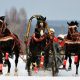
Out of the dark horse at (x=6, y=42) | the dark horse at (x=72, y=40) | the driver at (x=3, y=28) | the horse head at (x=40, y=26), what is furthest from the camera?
the dark horse at (x=72, y=40)

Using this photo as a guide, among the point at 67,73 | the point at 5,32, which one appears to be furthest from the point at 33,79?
the point at 67,73

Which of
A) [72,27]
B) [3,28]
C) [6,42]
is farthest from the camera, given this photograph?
Answer: [72,27]

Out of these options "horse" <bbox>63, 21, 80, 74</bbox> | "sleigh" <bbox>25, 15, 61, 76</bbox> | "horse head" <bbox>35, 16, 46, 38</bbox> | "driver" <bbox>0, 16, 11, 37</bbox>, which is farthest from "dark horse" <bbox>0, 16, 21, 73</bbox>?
"horse" <bbox>63, 21, 80, 74</bbox>

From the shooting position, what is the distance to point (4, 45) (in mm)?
20250

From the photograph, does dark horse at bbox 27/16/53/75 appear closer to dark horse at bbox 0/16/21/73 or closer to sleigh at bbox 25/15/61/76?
sleigh at bbox 25/15/61/76

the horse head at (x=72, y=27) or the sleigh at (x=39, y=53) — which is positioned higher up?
the horse head at (x=72, y=27)

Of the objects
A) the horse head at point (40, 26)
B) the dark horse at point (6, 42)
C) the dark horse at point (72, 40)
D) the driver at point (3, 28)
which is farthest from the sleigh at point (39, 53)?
the driver at point (3, 28)

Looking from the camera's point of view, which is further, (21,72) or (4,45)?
(21,72)

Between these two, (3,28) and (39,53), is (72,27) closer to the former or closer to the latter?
(39,53)

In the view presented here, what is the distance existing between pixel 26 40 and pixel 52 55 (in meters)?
0.92

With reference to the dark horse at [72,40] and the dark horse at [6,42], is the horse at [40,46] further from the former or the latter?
the dark horse at [72,40]

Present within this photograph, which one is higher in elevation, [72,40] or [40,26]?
[40,26]

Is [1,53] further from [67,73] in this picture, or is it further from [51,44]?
[67,73]

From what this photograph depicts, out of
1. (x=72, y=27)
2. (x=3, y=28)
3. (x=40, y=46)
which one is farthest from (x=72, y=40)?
(x=3, y=28)
